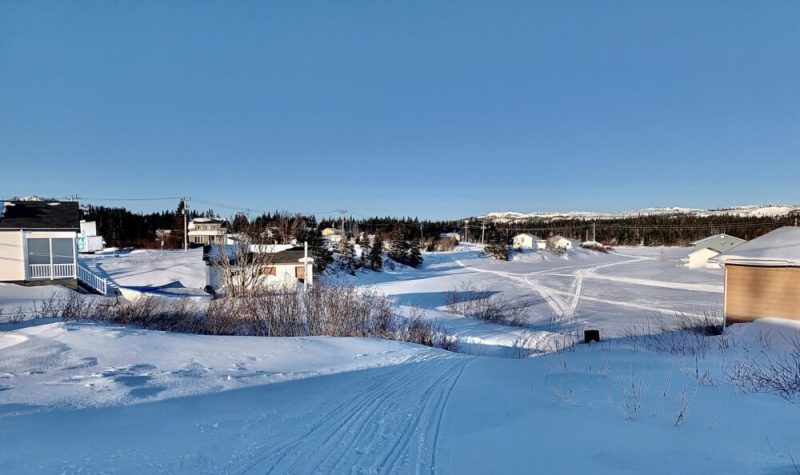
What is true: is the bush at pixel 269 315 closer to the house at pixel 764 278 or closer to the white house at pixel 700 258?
the house at pixel 764 278

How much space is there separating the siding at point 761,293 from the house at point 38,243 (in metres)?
30.7

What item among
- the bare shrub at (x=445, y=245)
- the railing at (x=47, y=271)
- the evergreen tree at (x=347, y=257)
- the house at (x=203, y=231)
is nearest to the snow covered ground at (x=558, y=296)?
the evergreen tree at (x=347, y=257)

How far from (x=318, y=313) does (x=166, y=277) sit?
70.3 ft

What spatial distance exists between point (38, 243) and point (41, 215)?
1566 mm

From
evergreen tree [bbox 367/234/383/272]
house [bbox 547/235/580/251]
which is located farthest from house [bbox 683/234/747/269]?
evergreen tree [bbox 367/234/383/272]

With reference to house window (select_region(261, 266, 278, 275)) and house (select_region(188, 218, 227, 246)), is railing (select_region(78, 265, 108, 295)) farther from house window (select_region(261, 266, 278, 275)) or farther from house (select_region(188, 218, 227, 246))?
house (select_region(188, 218, 227, 246))

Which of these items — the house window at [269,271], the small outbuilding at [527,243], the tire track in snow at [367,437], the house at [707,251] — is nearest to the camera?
the tire track in snow at [367,437]

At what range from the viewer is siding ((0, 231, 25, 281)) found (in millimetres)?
22266

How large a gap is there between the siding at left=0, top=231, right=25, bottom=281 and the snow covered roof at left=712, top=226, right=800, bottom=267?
31958mm

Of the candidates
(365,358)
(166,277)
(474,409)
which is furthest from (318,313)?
(166,277)

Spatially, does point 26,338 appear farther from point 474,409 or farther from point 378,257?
point 378,257

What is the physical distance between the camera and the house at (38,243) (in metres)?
22.4

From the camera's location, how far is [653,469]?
3.47 m

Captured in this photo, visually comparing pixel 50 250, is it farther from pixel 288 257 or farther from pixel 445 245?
pixel 445 245
